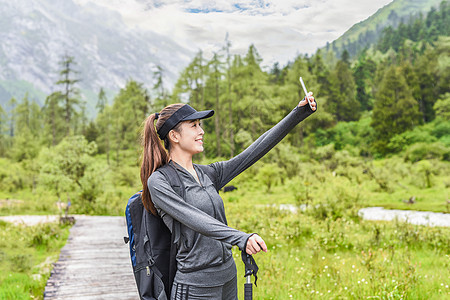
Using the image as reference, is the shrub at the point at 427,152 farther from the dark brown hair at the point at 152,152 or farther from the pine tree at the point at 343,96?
the dark brown hair at the point at 152,152

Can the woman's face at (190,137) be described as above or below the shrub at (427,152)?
above

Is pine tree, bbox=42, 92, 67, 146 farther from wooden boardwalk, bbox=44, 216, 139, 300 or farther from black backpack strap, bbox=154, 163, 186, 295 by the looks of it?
black backpack strap, bbox=154, 163, 186, 295

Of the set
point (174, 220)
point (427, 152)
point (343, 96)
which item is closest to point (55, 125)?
point (343, 96)

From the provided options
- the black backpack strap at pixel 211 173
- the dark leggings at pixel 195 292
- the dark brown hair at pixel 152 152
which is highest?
the dark brown hair at pixel 152 152

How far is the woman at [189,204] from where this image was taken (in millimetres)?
2025

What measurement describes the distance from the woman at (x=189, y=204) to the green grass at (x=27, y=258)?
12.6ft

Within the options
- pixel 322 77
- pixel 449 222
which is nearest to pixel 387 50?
pixel 322 77

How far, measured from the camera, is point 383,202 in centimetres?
1853

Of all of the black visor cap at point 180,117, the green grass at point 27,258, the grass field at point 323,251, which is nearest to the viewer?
the black visor cap at point 180,117

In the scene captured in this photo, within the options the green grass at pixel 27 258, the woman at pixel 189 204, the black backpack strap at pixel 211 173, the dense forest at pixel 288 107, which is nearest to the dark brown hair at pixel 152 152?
the woman at pixel 189 204

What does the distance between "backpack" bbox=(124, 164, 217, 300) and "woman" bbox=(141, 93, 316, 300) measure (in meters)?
0.04

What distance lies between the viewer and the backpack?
85.2 inches

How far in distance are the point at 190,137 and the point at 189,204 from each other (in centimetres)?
40

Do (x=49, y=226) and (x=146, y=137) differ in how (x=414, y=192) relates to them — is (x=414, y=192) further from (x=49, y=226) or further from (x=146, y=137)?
(x=146, y=137)
